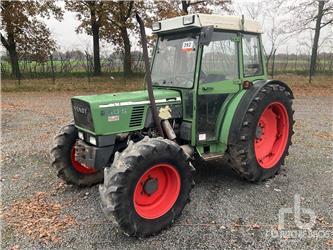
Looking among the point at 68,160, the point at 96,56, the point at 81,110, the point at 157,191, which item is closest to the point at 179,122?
the point at 157,191

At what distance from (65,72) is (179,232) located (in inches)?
816

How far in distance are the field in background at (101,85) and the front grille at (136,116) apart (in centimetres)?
1244

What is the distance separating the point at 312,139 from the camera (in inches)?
290

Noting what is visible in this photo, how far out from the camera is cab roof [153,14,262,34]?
415 cm

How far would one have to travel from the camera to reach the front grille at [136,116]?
13.3ft

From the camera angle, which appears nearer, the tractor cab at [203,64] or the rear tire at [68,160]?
the tractor cab at [203,64]

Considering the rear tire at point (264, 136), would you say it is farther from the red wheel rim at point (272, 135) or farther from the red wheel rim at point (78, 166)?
the red wheel rim at point (78, 166)

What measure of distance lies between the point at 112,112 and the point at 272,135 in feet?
9.18

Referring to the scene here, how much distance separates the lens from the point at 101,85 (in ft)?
61.3

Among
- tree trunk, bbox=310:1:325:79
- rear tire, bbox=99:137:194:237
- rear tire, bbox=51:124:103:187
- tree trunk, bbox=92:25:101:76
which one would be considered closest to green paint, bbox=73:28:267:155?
rear tire, bbox=99:137:194:237

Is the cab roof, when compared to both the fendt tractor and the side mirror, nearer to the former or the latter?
the fendt tractor

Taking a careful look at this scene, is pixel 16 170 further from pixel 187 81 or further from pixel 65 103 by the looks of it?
pixel 65 103

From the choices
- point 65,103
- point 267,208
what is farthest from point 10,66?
point 267,208

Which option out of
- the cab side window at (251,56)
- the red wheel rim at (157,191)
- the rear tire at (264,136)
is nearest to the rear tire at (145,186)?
the red wheel rim at (157,191)
